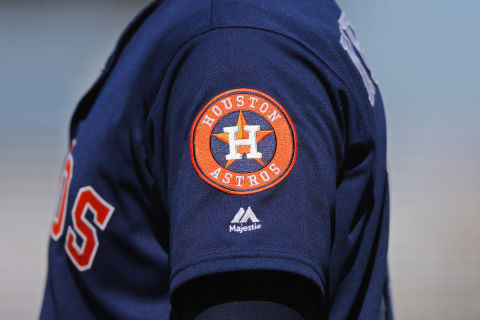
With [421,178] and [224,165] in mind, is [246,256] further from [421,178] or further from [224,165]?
[421,178]

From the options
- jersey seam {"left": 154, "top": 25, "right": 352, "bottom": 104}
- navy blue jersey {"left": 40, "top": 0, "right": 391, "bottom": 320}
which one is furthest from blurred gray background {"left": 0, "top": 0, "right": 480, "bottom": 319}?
jersey seam {"left": 154, "top": 25, "right": 352, "bottom": 104}

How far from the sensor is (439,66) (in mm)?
4090

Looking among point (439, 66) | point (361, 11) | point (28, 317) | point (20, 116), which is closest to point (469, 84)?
point (439, 66)

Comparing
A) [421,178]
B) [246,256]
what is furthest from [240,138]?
[421,178]

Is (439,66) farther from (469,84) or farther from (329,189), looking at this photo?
(329,189)

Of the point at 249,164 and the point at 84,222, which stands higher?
the point at 249,164

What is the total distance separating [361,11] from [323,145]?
3.53 metres

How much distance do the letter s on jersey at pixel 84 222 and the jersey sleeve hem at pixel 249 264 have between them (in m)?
0.28

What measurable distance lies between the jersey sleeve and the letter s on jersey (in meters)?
0.20

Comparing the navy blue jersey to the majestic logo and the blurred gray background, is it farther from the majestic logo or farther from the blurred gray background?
the blurred gray background

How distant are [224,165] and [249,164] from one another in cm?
3

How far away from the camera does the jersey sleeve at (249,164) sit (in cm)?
74

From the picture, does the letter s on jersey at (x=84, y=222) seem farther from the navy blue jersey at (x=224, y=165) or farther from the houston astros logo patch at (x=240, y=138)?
the houston astros logo patch at (x=240, y=138)

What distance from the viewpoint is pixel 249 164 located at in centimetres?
76
